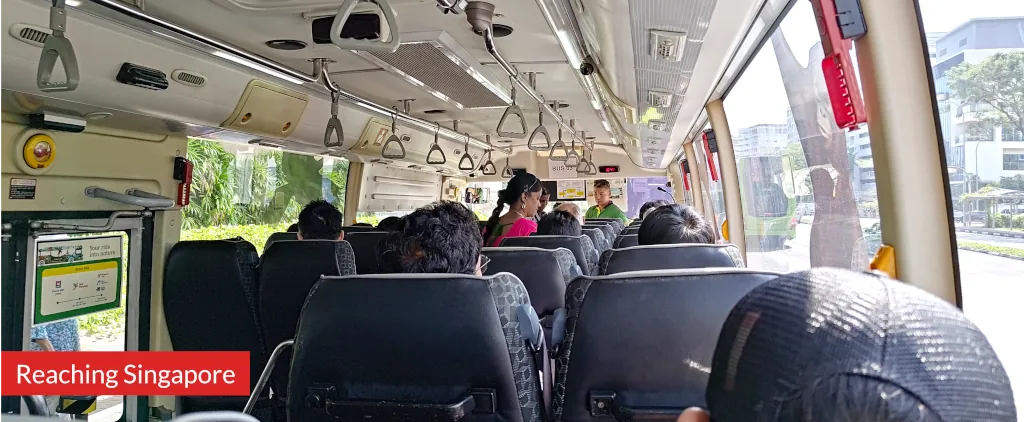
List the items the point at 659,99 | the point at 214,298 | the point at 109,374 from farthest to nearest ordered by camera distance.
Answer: the point at 659,99 < the point at 214,298 < the point at 109,374

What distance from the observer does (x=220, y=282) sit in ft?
12.4

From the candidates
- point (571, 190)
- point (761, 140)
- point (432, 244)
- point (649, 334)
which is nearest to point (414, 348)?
point (432, 244)

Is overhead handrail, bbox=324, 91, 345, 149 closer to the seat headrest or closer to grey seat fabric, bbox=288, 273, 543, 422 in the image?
the seat headrest

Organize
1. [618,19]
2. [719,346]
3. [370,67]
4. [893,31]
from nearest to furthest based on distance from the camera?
[719,346] → [893,31] → [618,19] → [370,67]

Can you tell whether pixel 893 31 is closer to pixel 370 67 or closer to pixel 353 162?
pixel 370 67

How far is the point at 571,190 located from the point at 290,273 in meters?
10.1

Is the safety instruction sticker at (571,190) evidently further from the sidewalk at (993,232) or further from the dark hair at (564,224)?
the sidewalk at (993,232)

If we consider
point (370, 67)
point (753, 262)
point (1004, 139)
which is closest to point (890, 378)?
point (1004, 139)

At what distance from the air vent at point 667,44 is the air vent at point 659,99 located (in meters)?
1.13

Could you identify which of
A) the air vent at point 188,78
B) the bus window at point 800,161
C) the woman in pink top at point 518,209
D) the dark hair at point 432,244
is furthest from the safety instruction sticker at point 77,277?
the bus window at point 800,161

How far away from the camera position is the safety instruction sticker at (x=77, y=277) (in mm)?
3367

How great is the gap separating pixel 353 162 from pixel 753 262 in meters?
4.80

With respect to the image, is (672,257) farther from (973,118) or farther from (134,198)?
(134,198)

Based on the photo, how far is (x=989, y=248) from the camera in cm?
177
